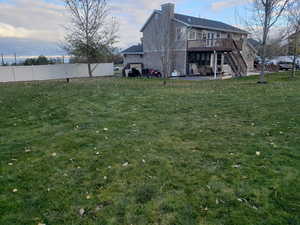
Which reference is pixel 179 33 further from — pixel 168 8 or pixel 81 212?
pixel 81 212

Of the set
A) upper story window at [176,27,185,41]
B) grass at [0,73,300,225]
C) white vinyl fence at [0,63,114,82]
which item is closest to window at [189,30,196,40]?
upper story window at [176,27,185,41]

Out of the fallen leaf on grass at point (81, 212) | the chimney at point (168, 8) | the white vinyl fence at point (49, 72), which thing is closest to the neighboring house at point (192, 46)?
the chimney at point (168, 8)

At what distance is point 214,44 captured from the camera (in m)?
19.6

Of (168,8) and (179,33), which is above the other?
(168,8)

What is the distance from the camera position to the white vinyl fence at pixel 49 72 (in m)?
19.5

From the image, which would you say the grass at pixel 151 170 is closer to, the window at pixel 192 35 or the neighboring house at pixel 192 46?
the neighboring house at pixel 192 46

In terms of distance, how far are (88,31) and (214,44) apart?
11.5 m

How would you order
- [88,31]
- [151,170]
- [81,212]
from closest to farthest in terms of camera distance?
[81,212], [151,170], [88,31]

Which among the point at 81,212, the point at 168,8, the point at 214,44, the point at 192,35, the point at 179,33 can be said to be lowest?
the point at 81,212

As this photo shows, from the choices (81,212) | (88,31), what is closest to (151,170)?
(81,212)

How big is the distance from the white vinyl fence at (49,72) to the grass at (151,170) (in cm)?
1675

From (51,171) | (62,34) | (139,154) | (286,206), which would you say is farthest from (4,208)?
(62,34)

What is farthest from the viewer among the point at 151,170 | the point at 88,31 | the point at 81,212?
the point at 88,31

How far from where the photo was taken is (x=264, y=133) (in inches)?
175
